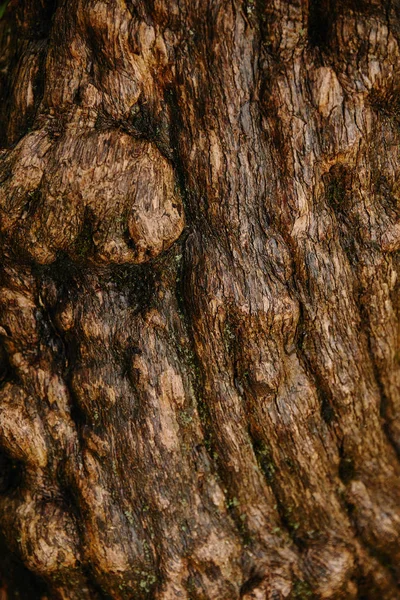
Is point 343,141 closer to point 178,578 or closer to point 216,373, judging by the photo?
point 216,373

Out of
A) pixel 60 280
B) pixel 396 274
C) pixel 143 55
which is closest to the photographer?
pixel 143 55

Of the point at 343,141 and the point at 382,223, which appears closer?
the point at 343,141

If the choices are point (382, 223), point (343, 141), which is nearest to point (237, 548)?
point (382, 223)

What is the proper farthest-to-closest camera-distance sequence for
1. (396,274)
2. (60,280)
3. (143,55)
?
1. (396,274)
2. (60,280)
3. (143,55)

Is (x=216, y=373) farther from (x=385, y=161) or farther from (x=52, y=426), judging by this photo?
(x=385, y=161)

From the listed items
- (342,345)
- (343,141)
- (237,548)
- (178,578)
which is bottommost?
(178,578)

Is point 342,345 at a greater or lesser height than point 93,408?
greater
